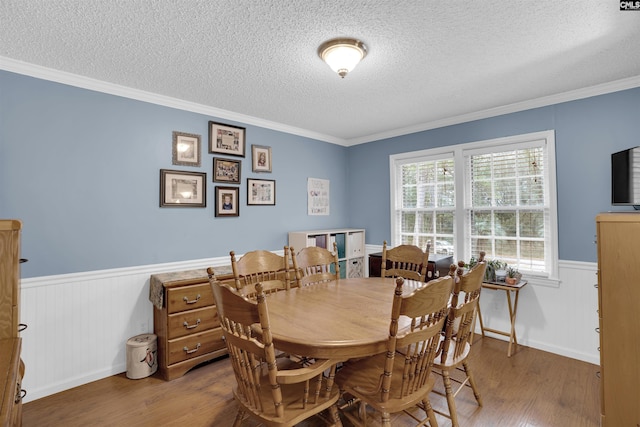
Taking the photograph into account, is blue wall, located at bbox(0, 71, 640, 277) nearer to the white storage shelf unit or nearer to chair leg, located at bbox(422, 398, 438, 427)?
the white storage shelf unit

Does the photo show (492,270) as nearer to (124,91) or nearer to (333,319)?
(333,319)

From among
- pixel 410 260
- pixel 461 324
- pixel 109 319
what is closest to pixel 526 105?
pixel 410 260

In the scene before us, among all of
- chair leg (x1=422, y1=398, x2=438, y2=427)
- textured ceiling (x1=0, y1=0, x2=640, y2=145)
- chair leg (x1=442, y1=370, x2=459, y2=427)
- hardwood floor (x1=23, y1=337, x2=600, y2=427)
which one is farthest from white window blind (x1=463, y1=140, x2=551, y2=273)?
chair leg (x1=422, y1=398, x2=438, y2=427)

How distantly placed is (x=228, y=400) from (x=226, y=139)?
2566 millimetres

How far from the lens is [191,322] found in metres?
2.79

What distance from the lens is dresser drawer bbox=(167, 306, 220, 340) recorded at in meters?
2.68

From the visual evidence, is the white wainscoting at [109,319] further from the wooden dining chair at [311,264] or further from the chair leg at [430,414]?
the chair leg at [430,414]

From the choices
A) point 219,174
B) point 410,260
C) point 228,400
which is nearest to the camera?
point 228,400

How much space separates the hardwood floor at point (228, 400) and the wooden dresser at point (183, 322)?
14 cm

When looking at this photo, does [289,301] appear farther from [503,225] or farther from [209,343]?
[503,225]

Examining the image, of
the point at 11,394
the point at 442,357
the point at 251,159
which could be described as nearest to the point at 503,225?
the point at 442,357

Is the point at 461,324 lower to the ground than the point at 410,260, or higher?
lower

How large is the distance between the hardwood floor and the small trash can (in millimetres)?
66

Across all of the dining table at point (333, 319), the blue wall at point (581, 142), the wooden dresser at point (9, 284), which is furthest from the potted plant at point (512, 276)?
the wooden dresser at point (9, 284)
